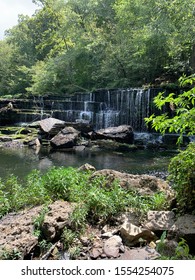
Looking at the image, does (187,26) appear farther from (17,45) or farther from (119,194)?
(17,45)

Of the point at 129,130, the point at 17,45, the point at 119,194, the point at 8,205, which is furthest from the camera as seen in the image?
the point at 17,45

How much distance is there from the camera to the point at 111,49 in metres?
24.2

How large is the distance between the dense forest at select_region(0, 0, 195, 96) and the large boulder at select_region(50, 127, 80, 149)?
8123mm

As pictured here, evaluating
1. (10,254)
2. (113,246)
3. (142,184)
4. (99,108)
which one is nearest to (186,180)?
(113,246)

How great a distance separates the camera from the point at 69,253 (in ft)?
11.5

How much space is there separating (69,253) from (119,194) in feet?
4.44

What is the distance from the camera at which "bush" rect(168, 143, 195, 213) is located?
362cm

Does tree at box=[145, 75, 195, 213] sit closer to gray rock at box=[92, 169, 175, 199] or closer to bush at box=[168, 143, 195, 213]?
bush at box=[168, 143, 195, 213]

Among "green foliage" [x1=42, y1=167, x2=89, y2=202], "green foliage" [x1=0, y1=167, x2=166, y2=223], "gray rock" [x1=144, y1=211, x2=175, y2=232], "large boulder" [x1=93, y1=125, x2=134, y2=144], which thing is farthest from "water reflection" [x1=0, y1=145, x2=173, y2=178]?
"gray rock" [x1=144, y1=211, x2=175, y2=232]

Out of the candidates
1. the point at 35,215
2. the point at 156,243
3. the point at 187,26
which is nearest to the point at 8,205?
the point at 35,215

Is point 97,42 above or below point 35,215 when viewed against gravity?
above

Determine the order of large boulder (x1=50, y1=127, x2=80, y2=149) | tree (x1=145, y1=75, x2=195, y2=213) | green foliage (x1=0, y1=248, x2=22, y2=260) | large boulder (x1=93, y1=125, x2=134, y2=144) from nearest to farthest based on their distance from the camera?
green foliage (x1=0, y1=248, x2=22, y2=260)
tree (x1=145, y1=75, x2=195, y2=213)
large boulder (x1=50, y1=127, x2=80, y2=149)
large boulder (x1=93, y1=125, x2=134, y2=144)

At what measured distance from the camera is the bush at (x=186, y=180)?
362cm

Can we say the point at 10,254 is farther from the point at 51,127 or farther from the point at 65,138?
the point at 51,127
